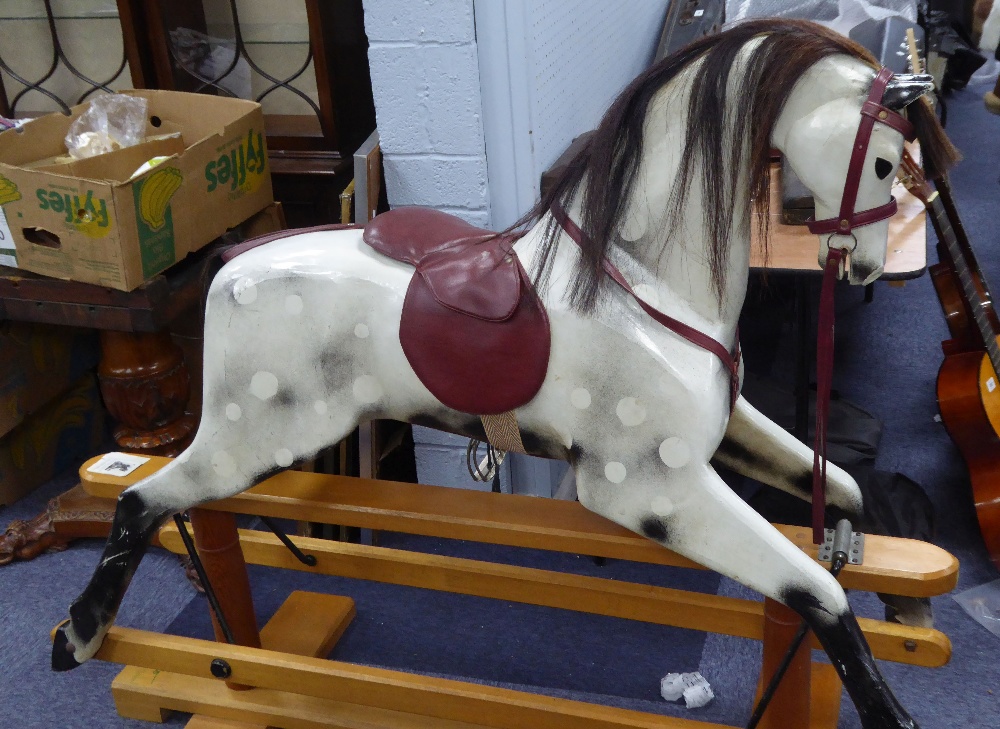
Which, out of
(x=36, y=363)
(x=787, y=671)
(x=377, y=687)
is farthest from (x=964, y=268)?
(x=36, y=363)

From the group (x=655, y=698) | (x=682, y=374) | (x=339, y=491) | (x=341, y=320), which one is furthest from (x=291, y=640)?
(x=682, y=374)

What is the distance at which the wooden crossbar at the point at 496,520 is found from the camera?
132 cm

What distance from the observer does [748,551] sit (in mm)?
1181

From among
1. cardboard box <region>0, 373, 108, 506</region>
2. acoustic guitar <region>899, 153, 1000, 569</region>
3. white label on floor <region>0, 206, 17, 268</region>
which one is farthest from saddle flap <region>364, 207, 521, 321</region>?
cardboard box <region>0, 373, 108, 506</region>

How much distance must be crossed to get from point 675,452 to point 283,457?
1.91ft

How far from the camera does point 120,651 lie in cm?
166

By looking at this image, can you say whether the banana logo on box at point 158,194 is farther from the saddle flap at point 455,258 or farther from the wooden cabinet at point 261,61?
the saddle flap at point 455,258

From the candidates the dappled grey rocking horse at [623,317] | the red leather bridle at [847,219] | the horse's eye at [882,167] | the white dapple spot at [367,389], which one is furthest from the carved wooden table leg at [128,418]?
the horse's eye at [882,167]

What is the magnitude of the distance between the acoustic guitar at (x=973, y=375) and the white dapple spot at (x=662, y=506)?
45.4 inches

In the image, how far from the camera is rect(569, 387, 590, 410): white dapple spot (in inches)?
48.0

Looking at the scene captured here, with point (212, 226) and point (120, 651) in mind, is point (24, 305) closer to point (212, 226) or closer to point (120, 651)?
point (212, 226)

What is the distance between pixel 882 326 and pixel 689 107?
2393 mm

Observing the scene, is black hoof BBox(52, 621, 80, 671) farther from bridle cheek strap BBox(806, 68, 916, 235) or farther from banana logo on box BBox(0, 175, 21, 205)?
bridle cheek strap BBox(806, 68, 916, 235)

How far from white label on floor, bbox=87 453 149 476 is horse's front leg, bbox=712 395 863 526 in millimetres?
1017
